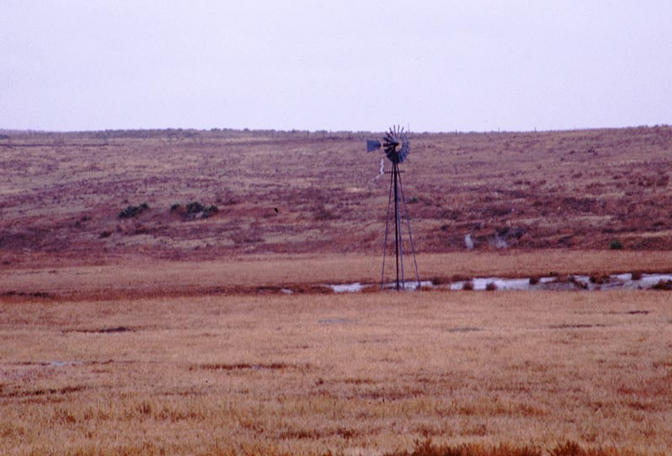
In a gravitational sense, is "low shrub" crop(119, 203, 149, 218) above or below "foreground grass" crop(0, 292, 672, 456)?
below

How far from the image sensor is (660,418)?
1084 centimetres

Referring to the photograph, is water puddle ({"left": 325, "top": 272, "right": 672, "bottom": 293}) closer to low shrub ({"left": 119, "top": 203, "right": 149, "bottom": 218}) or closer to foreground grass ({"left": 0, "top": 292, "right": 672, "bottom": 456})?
foreground grass ({"left": 0, "top": 292, "right": 672, "bottom": 456})

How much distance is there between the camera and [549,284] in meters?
34.8

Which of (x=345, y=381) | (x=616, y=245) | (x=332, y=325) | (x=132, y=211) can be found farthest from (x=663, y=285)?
(x=132, y=211)

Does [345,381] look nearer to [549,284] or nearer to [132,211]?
[549,284]

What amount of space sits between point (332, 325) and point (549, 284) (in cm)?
1468

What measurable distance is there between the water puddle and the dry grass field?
154 centimetres

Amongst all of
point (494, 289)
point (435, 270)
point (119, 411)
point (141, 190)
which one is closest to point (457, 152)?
point (141, 190)

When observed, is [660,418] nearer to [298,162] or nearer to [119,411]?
[119,411]

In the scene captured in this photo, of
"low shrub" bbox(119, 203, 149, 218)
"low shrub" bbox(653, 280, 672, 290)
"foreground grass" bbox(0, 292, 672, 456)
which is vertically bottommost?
"low shrub" bbox(119, 203, 149, 218)

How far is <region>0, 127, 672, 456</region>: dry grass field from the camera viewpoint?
1072 cm

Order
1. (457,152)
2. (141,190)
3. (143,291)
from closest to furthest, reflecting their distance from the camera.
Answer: (143,291)
(141,190)
(457,152)

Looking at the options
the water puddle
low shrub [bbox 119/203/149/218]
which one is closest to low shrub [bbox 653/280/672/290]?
the water puddle

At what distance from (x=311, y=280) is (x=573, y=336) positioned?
2123 cm
